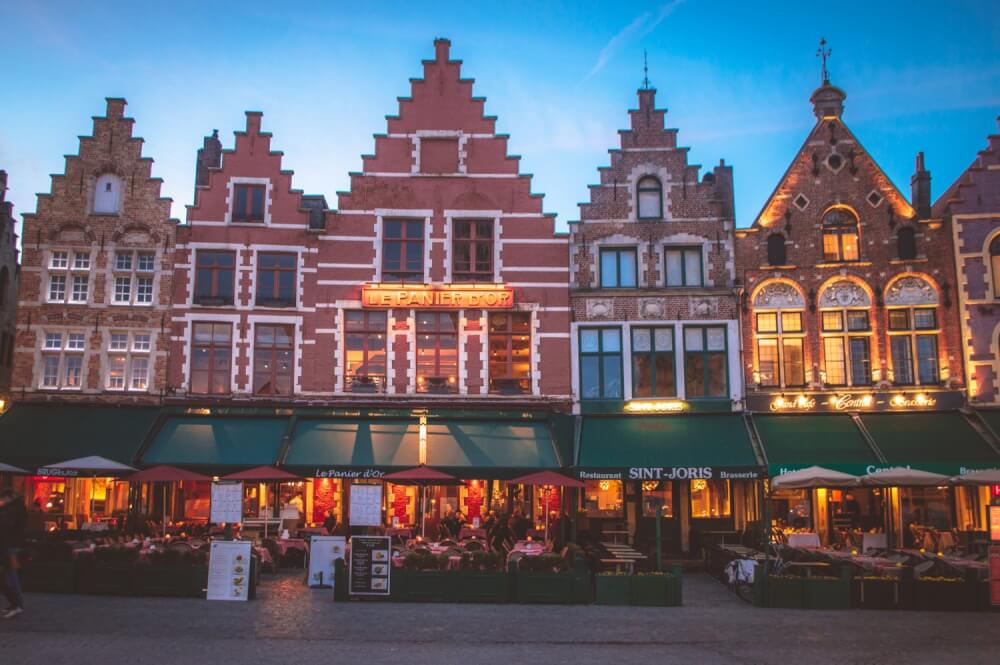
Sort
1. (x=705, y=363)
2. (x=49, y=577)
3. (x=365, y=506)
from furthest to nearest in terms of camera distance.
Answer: (x=705, y=363) → (x=365, y=506) → (x=49, y=577)

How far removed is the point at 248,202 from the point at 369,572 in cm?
1413

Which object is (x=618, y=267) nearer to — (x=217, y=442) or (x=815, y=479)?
(x=815, y=479)

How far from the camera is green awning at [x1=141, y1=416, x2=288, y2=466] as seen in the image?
24625 millimetres

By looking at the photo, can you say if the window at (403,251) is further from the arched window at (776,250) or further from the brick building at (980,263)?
the brick building at (980,263)

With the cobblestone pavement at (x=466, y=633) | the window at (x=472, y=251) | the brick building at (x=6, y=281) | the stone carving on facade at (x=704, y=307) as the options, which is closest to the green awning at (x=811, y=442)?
the stone carving on facade at (x=704, y=307)

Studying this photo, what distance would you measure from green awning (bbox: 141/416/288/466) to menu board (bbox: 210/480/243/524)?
14.8ft

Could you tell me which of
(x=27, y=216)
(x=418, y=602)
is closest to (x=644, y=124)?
(x=418, y=602)

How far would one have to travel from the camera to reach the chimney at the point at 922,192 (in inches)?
1128

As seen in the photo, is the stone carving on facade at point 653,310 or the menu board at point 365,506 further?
the stone carving on facade at point 653,310

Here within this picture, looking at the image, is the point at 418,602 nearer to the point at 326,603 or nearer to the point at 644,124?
the point at 326,603

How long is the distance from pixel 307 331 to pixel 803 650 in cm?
1760

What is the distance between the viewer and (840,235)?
27.4 metres

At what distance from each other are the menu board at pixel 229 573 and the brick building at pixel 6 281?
17175 mm

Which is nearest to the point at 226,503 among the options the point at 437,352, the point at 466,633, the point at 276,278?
the point at 466,633
